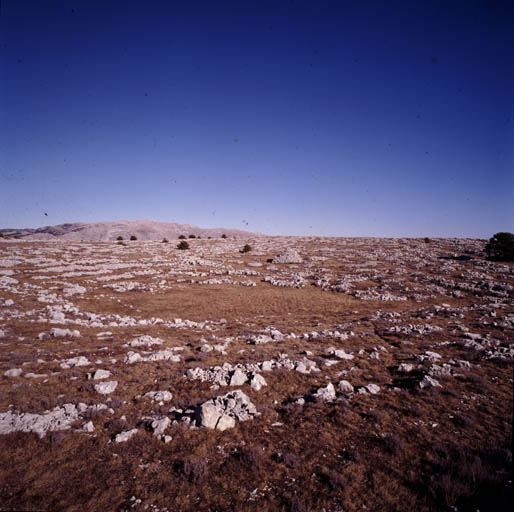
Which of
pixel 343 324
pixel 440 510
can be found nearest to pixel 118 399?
pixel 440 510

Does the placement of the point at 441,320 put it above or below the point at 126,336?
above

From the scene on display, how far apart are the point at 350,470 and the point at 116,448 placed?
5.51 m

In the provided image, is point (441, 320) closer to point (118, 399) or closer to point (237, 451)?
point (237, 451)

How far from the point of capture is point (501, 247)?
4222 cm

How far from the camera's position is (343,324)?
1719cm

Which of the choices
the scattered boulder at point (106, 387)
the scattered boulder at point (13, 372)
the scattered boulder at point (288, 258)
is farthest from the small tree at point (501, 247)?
the scattered boulder at point (13, 372)

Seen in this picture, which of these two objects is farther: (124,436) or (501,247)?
(501,247)

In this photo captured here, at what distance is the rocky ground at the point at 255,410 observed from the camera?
521 centimetres

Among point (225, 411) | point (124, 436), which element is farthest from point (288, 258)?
point (124, 436)

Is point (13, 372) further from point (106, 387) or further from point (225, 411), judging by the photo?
point (225, 411)

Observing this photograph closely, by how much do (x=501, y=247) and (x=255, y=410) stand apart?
2097 inches

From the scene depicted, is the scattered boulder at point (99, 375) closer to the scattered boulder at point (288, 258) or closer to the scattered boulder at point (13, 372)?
the scattered boulder at point (13, 372)

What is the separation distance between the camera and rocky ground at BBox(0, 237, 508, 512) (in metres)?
5.21

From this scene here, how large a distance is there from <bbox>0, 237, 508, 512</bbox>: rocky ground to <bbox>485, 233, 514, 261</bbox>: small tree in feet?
101
